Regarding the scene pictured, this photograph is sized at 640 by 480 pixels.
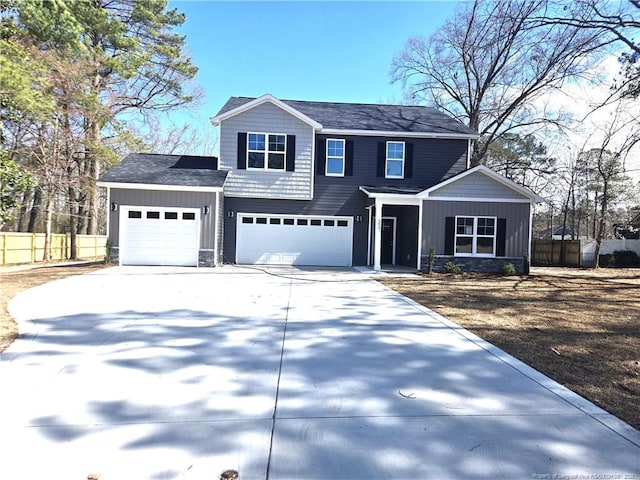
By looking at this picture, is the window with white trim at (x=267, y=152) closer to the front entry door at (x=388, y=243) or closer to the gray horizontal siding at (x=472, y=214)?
the front entry door at (x=388, y=243)

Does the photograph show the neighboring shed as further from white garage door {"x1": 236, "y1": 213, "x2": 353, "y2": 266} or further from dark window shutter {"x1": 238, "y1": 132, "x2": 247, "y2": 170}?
white garage door {"x1": 236, "y1": 213, "x2": 353, "y2": 266}

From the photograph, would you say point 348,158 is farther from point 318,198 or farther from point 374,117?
point 374,117

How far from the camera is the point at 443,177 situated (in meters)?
15.8

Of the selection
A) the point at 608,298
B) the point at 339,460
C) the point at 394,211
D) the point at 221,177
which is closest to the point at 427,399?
the point at 339,460

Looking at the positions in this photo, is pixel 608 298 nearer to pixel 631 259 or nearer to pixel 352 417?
pixel 352 417

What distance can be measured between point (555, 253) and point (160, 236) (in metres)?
20.6

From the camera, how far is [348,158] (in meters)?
15.5

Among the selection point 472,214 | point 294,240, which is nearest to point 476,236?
point 472,214

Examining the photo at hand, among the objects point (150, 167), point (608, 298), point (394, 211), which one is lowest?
point (608, 298)

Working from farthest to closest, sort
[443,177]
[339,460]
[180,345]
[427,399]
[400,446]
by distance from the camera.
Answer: [443,177] → [180,345] → [427,399] → [400,446] → [339,460]

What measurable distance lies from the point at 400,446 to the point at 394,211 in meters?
14.5

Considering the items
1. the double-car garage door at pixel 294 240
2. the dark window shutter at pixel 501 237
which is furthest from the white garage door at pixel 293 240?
the dark window shutter at pixel 501 237

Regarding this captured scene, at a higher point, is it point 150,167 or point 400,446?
point 150,167

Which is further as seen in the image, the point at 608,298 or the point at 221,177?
the point at 221,177
